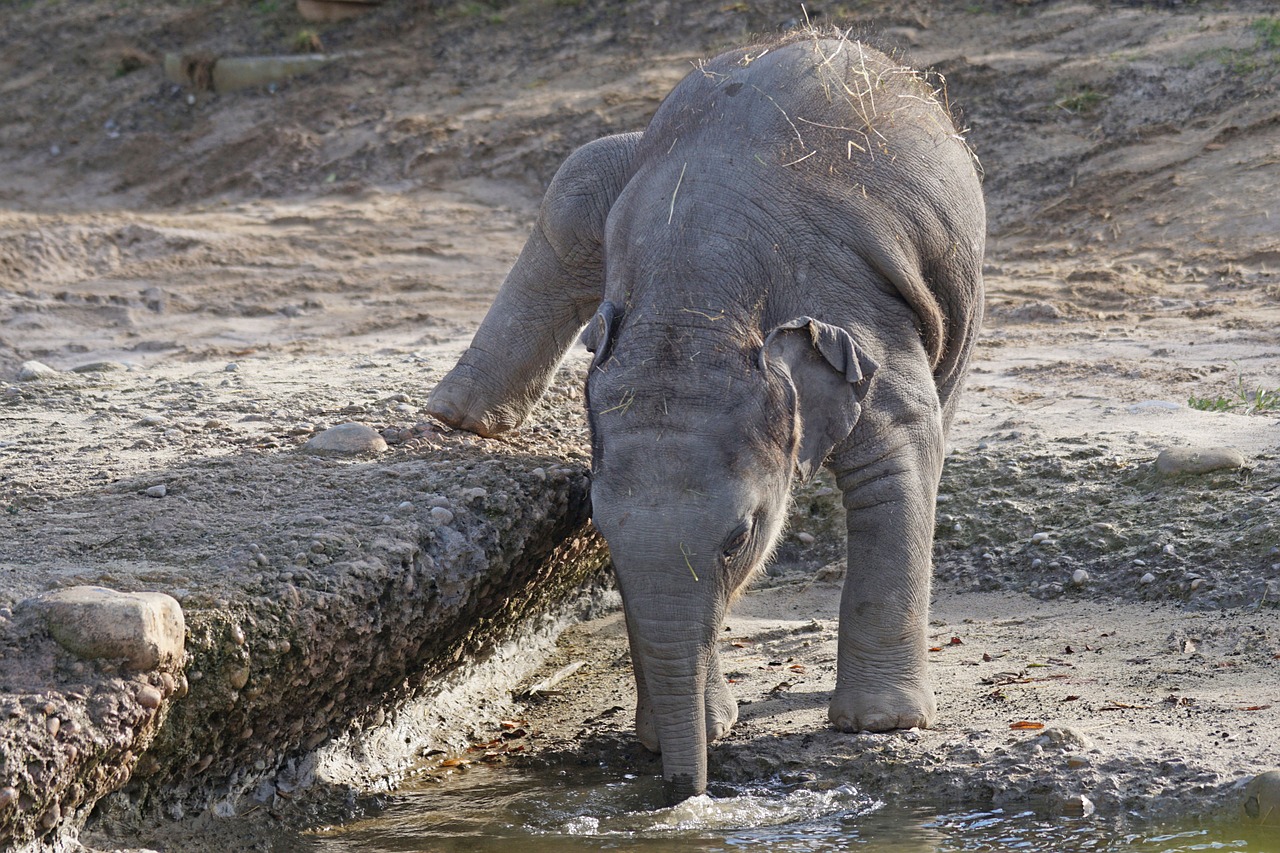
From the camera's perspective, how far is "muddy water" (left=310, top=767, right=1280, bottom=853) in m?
3.83

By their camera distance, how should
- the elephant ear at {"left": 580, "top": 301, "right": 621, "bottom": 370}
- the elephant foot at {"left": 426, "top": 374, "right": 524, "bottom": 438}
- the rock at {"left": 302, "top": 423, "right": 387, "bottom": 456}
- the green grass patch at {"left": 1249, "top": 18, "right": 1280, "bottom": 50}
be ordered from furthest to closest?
the green grass patch at {"left": 1249, "top": 18, "right": 1280, "bottom": 50}, the elephant foot at {"left": 426, "top": 374, "right": 524, "bottom": 438}, the rock at {"left": 302, "top": 423, "right": 387, "bottom": 456}, the elephant ear at {"left": 580, "top": 301, "right": 621, "bottom": 370}

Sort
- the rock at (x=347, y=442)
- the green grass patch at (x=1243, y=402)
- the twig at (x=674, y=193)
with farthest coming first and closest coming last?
1. the green grass patch at (x=1243, y=402)
2. the rock at (x=347, y=442)
3. the twig at (x=674, y=193)

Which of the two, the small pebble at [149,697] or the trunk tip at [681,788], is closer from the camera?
the small pebble at [149,697]

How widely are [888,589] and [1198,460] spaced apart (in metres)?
1.93

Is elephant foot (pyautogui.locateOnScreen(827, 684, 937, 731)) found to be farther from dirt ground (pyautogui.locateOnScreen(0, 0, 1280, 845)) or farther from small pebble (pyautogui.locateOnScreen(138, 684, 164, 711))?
small pebble (pyautogui.locateOnScreen(138, 684, 164, 711))

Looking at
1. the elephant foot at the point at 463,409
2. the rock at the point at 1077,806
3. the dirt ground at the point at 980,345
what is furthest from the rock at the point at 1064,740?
the elephant foot at the point at 463,409

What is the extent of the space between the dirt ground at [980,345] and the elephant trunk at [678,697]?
434 millimetres

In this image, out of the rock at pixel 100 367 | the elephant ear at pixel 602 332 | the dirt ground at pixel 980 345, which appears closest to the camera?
the elephant ear at pixel 602 332

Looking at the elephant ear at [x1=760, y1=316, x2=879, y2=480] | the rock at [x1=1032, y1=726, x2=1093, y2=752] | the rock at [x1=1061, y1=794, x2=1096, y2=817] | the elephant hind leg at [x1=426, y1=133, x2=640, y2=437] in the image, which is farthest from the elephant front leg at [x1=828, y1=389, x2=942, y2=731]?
the elephant hind leg at [x1=426, y1=133, x2=640, y2=437]

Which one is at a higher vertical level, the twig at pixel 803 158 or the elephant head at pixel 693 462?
the twig at pixel 803 158

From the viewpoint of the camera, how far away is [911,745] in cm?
431

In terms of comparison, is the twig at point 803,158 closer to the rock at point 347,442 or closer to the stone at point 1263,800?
the rock at point 347,442

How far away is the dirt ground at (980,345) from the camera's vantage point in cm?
464

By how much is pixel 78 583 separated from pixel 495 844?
4.04ft
